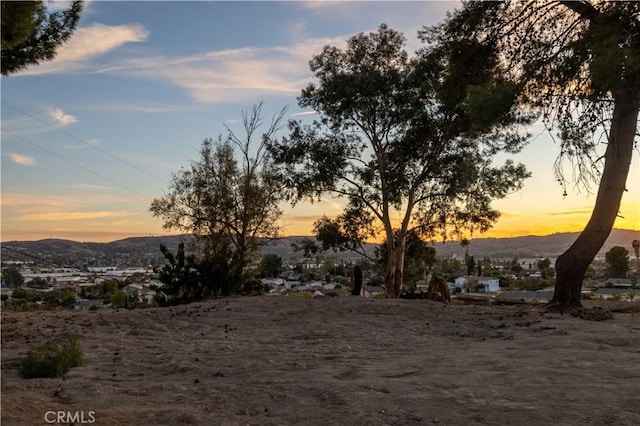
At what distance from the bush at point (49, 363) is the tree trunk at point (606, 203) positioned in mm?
9195

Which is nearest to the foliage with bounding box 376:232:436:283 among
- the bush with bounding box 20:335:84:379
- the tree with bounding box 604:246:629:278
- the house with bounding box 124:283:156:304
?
the house with bounding box 124:283:156:304

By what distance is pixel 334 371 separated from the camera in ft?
18.2

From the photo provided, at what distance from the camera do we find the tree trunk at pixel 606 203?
10641 millimetres

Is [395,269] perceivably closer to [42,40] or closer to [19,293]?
[19,293]

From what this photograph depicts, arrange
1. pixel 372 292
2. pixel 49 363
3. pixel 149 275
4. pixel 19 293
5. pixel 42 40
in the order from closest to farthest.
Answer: pixel 49 363 < pixel 42 40 < pixel 149 275 < pixel 19 293 < pixel 372 292

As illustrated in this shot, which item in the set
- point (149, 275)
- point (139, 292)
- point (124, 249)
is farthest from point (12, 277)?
point (124, 249)

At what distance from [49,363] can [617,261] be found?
115 ft

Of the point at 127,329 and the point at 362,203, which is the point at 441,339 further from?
the point at 362,203

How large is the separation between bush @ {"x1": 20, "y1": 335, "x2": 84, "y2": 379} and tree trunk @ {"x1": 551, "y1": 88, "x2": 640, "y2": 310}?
9.20 metres

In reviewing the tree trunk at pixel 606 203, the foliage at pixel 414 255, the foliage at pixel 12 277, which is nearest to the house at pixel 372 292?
the foliage at pixel 414 255

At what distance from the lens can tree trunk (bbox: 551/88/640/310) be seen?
10641 millimetres

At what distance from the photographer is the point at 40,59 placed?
8.09m

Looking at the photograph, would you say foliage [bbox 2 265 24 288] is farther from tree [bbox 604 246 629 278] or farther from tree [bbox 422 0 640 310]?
tree [bbox 604 246 629 278]

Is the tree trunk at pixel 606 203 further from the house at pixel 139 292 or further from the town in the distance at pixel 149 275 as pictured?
the house at pixel 139 292
